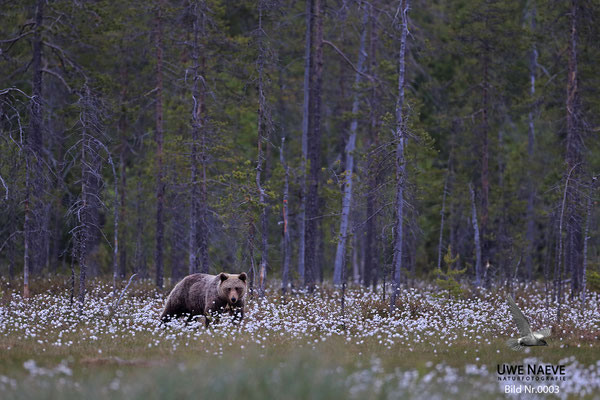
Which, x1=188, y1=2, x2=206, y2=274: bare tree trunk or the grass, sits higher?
x1=188, y1=2, x2=206, y2=274: bare tree trunk

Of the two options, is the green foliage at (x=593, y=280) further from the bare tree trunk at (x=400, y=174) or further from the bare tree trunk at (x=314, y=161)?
the bare tree trunk at (x=314, y=161)

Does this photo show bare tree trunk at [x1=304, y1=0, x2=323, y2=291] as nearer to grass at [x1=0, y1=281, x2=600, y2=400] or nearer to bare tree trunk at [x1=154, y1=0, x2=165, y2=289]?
grass at [x1=0, y1=281, x2=600, y2=400]

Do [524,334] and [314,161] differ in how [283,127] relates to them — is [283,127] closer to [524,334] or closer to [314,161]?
[314,161]

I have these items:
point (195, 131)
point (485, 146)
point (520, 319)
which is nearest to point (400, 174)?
point (520, 319)

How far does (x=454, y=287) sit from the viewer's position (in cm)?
2047

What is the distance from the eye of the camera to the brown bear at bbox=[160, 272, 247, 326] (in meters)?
16.4

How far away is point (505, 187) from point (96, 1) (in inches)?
872

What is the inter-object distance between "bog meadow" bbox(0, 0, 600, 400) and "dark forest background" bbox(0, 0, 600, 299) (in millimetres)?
165

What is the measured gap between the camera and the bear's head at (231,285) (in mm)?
16312

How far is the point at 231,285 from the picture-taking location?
16391 mm

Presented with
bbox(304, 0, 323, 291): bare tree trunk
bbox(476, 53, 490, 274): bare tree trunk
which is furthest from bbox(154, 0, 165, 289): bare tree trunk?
bbox(476, 53, 490, 274): bare tree trunk

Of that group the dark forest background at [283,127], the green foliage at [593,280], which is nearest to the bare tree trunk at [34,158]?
the dark forest background at [283,127]

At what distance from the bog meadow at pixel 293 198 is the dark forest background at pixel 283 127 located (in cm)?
16

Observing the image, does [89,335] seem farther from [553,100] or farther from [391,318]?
[553,100]
